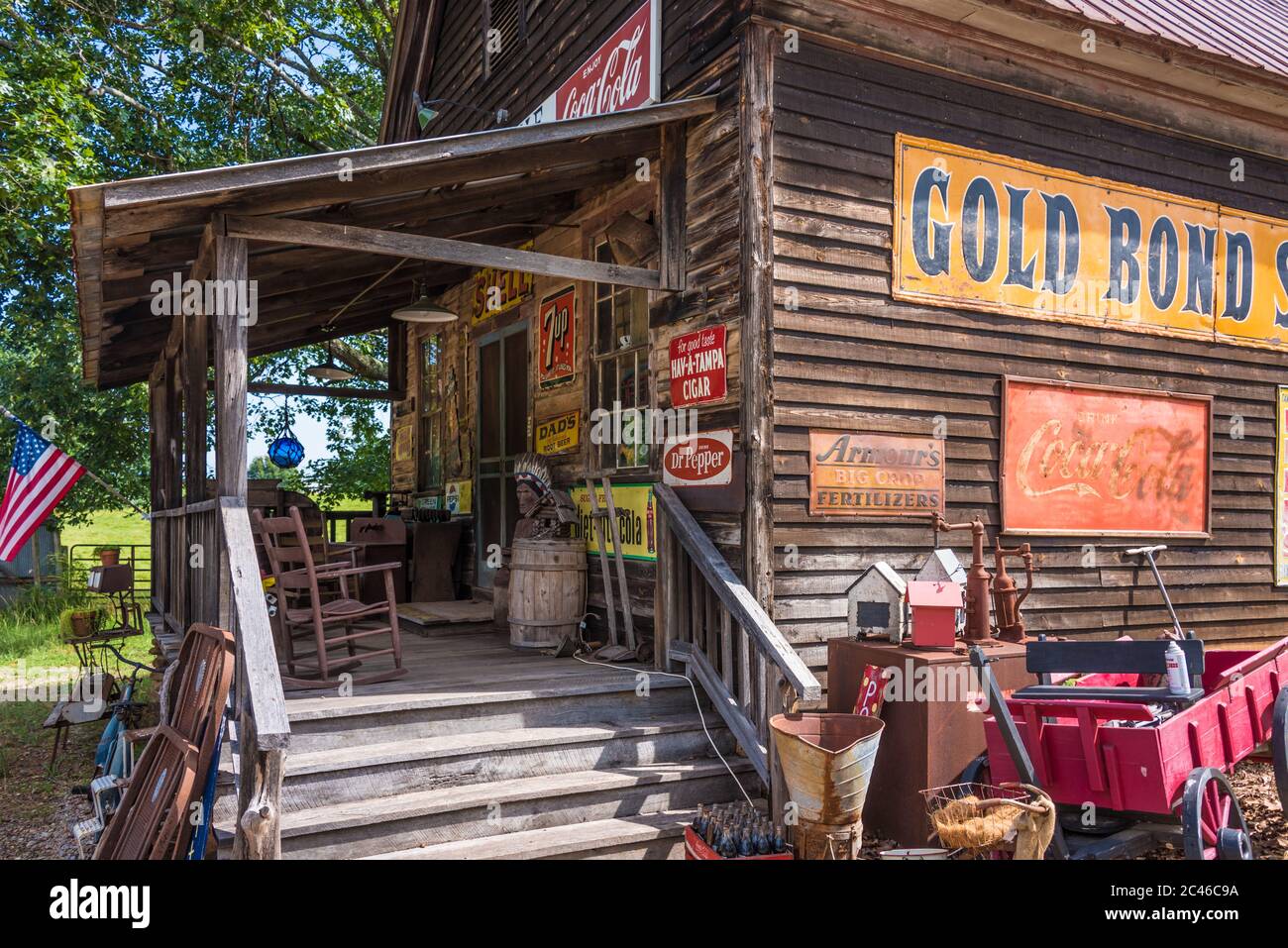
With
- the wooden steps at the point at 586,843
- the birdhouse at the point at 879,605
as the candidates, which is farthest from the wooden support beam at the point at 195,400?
the birdhouse at the point at 879,605

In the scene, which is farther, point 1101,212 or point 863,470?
point 1101,212

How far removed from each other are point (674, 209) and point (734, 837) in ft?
12.8

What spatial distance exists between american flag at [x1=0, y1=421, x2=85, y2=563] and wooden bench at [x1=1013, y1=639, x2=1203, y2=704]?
8678 millimetres

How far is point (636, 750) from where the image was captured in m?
5.20

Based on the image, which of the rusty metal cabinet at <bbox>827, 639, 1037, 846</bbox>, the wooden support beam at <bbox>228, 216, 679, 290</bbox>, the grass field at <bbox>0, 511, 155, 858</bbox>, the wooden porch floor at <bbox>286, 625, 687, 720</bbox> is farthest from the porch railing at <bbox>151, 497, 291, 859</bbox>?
the rusty metal cabinet at <bbox>827, 639, 1037, 846</bbox>

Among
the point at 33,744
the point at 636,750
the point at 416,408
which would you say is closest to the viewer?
the point at 636,750

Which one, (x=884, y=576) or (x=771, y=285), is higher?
(x=771, y=285)

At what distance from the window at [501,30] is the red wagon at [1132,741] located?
7.53 m

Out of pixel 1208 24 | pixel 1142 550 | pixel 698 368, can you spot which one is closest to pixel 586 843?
pixel 698 368

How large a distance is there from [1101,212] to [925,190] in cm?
166

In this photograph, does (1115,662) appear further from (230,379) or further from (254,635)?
(230,379)

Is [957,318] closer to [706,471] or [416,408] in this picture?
[706,471]
